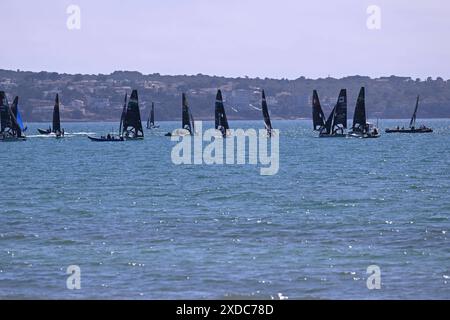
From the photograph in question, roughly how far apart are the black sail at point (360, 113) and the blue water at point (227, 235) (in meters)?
52.2

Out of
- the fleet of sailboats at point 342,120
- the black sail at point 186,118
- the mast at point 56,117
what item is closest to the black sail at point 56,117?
the mast at point 56,117

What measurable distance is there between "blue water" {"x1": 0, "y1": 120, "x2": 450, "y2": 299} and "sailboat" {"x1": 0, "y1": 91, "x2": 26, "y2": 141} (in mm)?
48989

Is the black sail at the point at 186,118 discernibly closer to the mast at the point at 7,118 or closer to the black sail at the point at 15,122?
the mast at the point at 7,118

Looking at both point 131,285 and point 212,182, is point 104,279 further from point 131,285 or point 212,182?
point 212,182

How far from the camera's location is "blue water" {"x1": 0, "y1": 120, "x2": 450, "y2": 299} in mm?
25484

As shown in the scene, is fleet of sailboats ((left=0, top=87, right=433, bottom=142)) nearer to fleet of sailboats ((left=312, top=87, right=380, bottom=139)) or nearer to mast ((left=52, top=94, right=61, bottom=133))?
fleet of sailboats ((left=312, top=87, right=380, bottom=139))

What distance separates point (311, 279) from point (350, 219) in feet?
44.5

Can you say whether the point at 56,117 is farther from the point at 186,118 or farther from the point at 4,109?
the point at 186,118

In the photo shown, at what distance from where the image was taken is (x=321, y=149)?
112250 millimetres

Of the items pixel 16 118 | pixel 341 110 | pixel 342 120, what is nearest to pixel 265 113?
pixel 341 110

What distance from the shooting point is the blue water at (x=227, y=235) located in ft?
83.6

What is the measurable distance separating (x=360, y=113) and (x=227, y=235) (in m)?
92.1

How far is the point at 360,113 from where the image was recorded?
4909 inches
